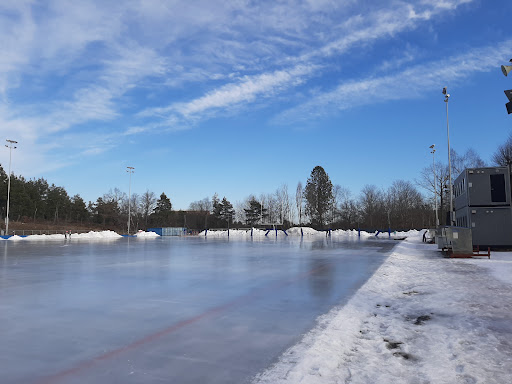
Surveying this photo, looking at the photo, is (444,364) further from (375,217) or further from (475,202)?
(375,217)

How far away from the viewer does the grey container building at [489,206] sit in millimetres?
18453

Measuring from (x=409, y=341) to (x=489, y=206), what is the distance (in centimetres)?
1733

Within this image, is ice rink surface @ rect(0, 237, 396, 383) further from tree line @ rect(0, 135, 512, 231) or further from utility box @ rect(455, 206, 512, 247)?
tree line @ rect(0, 135, 512, 231)

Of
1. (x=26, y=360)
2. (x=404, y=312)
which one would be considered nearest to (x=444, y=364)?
(x=404, y=312)

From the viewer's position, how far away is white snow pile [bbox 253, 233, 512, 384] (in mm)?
3574

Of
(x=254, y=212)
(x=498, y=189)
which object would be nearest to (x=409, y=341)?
(x=498, y=189)

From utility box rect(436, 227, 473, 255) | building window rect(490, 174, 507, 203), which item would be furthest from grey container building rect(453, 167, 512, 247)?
utility box rect(436, 227, 473, 255)

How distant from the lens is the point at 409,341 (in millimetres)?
4738

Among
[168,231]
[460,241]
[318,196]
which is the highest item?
[318,196]

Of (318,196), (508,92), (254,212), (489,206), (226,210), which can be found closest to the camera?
(508,92)

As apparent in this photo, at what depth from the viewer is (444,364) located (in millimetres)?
3867

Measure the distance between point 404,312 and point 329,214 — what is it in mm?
82780

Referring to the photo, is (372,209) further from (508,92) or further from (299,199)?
(508,92)

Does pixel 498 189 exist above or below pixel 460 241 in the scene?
above
